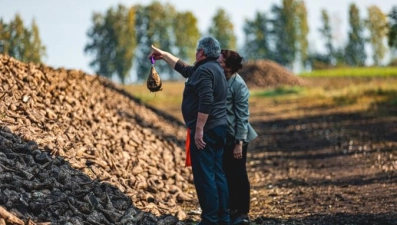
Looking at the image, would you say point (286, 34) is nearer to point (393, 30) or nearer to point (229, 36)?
point (229, 36)

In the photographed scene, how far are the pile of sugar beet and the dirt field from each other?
4.05 ft

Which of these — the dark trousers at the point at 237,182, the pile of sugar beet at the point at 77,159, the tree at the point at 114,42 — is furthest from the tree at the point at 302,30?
the dark trousers at the point at 237,182

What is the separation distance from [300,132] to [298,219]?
10.1 m

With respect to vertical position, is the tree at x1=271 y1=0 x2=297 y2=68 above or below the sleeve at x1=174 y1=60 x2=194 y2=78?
above

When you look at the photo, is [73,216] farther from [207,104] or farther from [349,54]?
[349,54]

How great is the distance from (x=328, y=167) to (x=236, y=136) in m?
4.74

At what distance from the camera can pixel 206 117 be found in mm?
5547

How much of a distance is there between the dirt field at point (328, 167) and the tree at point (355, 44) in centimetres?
4749

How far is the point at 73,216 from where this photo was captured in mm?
5523

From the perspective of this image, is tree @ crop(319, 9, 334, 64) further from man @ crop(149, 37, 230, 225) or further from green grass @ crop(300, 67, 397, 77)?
man @ crop(149, 37, 230, 225)

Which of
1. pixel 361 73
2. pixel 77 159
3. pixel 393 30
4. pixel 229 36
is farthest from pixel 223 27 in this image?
pixel 77 159

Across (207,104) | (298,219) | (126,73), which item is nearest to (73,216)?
(207,104)

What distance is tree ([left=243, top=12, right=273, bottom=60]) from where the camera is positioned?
71938mm

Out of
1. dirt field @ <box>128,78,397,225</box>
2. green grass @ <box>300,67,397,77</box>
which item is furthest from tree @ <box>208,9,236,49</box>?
dirt field @ <box>128,78,397,225</box>
